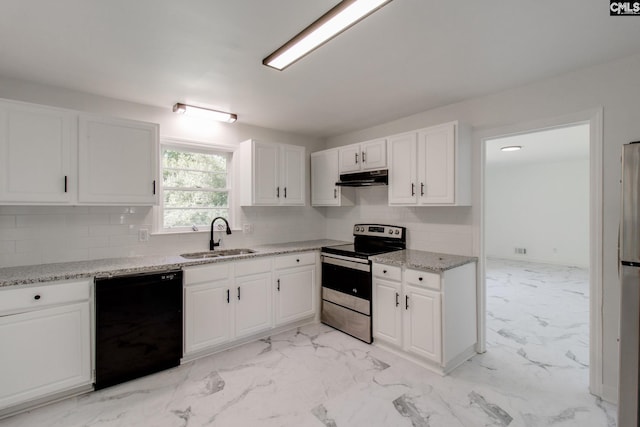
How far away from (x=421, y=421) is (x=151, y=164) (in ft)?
9.95

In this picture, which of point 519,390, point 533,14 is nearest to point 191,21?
point 533,14

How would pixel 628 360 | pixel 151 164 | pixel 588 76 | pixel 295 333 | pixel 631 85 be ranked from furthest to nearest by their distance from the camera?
pixel 295 333, pixel 151 164, pixel 588 76, pixel 631 85, pixel 628 360

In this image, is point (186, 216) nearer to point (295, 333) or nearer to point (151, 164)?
point (151, 164)

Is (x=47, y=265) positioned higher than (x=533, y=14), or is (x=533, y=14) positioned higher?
(x=533, y=14)

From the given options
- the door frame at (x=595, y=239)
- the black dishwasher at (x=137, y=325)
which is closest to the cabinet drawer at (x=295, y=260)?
the black dishwasher at (x=137, y=325)

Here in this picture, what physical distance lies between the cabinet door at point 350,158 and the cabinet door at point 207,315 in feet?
6.44

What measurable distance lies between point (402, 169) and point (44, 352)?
3.38 meters

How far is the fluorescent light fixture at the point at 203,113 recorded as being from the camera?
3066 mm

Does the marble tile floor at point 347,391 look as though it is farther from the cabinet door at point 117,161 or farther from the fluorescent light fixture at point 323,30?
the fluorescent light fixture at point 323,30

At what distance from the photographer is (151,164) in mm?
2842

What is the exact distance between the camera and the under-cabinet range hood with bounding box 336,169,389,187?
3402 mm

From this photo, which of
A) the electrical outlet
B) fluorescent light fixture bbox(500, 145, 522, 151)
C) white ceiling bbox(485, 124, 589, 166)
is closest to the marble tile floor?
the electrical outlet

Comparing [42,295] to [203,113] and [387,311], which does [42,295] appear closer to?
[203,113]

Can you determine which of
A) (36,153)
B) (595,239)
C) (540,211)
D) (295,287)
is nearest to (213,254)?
(295,287)
